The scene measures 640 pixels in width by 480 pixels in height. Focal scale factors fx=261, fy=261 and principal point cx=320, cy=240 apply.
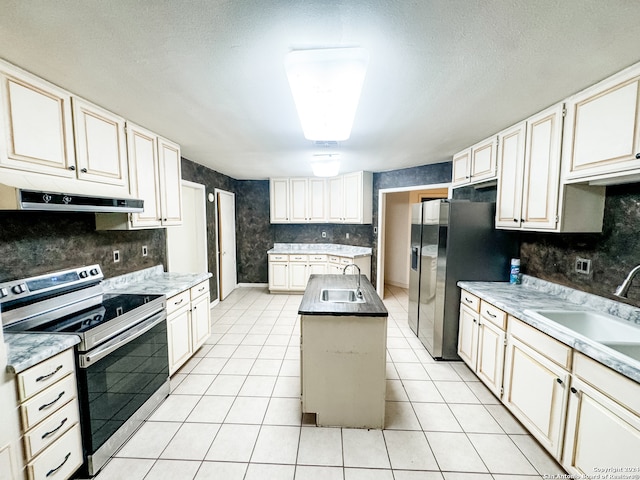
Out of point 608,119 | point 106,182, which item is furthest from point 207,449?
point 608,119

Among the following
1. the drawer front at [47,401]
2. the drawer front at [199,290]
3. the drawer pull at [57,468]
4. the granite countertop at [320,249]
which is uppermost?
the granite countertop at [320,249]

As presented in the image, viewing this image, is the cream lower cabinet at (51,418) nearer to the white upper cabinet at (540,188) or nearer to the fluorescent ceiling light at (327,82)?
the fluorescent ceiling light at (327,82)

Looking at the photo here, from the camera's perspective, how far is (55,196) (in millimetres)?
1431

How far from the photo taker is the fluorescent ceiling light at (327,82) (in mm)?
1069

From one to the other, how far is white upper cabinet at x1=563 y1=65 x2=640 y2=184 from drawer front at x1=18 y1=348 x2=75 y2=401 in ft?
10.5

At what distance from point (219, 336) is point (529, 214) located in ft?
11.6

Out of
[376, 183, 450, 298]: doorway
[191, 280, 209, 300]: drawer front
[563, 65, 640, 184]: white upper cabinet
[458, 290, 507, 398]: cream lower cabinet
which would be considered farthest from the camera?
[376, 183, 450, 298]: doorway

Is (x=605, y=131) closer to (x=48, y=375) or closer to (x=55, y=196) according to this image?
(x=55, y=196)

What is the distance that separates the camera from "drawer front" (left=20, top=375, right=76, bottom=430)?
1.24 metres

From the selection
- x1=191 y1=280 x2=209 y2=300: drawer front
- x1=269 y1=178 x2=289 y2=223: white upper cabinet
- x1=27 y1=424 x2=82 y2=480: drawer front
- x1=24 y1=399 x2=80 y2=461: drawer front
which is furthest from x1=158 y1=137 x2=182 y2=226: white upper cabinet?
x1=269 y1=178 x2=289 y2=223: white upper cabinet

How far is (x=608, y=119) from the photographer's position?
60.4 inches

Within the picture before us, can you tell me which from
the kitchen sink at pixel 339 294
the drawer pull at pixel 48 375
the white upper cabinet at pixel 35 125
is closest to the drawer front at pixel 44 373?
the drawer pull at pixel 48 375

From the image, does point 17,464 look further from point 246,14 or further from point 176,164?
point 176,164

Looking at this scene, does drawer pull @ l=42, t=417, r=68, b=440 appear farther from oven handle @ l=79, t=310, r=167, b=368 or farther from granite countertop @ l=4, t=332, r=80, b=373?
granite countertop @ l=4, t=332, r=80, b=373
